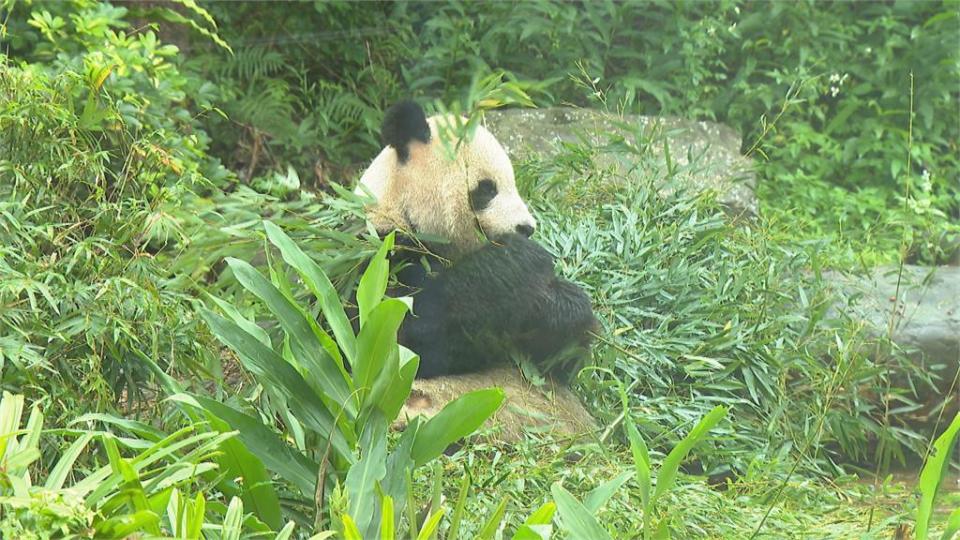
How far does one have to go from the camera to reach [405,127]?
302 cm

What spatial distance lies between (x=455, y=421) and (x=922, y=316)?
8.20ft

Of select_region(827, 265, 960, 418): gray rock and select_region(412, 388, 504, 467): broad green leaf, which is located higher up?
select_region(412, 388, 504, 467): broad green leaf

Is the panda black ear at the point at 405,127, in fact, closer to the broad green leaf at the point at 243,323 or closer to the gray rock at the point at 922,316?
the broad green leaf at the point at 243,323

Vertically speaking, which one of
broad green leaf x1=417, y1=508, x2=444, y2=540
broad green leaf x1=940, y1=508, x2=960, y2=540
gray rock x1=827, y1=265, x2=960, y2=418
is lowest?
gray rock x1=827, y1=265, x2=960, y2=418

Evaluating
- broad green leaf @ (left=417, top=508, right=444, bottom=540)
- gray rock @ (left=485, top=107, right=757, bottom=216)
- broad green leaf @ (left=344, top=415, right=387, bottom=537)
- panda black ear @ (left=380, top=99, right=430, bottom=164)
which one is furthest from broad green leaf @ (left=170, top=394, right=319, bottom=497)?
gray rock @ (left=485, top=107, right=757, bottom=216)

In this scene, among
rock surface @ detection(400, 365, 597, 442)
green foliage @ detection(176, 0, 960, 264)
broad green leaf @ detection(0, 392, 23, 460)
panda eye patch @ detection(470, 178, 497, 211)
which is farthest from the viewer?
green foliage @ detection(176, 0, 960, 264)

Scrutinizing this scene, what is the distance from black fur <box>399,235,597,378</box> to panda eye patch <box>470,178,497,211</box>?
116 millimetres

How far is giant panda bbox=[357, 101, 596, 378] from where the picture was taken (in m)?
3.03

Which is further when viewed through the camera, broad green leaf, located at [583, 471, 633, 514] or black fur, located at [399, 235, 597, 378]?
black fur, located at [399, 235, 597, 378]

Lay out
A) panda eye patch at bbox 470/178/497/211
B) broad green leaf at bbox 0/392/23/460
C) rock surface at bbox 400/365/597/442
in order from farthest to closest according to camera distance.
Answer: panda eye patch at bbox 470/178/497/211 < rock surface at bbox 400/365/597/442 < broad green leaf at bbox 0/392/23/460

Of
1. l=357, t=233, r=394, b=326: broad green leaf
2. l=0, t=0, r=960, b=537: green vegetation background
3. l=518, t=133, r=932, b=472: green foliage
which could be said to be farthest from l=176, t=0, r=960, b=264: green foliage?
l=357, t=233, r=394, b=326: broad green leaf

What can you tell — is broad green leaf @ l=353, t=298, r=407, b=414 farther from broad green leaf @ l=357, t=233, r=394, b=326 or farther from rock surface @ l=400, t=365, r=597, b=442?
rock surface @ l=400, t=365, r=597, b=442

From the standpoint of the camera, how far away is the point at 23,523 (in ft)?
5.64

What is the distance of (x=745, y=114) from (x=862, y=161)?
650 mm
